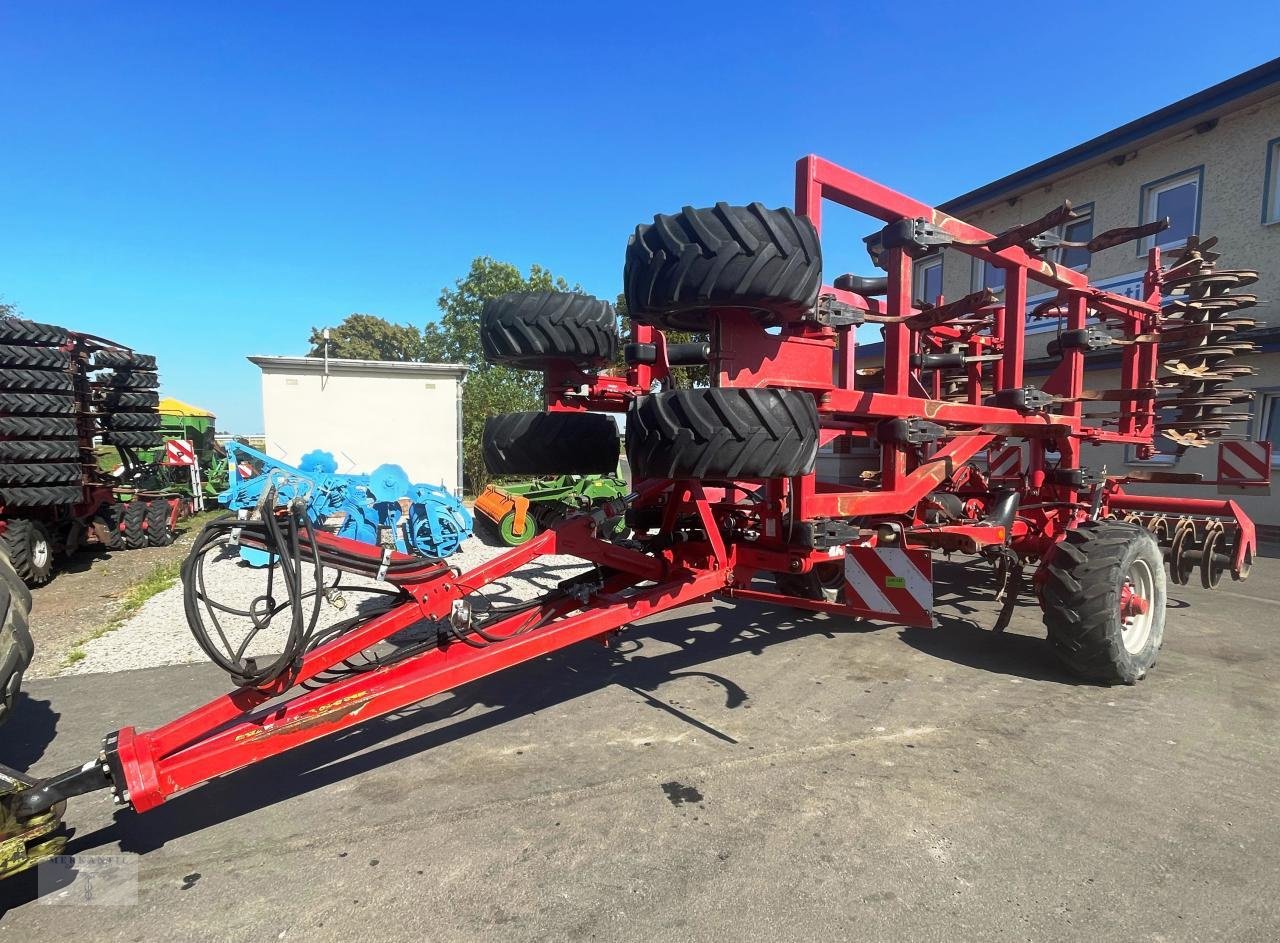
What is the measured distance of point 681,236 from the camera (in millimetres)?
2973

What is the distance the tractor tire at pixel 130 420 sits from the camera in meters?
10.3

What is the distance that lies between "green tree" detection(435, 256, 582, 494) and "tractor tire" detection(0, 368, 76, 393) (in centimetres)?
521

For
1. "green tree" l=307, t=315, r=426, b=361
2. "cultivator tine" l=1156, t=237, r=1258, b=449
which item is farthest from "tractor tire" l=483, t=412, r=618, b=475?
"green tree" l=307, t=315, r=426, b=361

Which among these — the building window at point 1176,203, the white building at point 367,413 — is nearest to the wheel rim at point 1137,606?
the building window at point 1176,203

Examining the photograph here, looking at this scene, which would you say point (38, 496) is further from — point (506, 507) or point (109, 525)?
point (506, 507)

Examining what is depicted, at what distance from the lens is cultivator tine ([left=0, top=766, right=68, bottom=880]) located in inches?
81.4

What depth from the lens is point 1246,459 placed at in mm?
6598

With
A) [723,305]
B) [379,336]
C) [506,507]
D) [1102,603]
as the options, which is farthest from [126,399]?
Answer: [379,336]

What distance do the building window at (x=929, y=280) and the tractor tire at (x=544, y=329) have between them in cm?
1332

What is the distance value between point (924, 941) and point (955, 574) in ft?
20.9

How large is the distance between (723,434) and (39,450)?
9337 mm

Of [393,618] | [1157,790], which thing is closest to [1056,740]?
[1157,790]

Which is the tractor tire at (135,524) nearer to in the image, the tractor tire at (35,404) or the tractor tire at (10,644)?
the tractor tire at (35,404)

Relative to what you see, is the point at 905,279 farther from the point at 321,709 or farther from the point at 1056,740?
the point at 321,709
